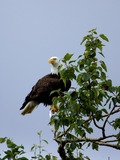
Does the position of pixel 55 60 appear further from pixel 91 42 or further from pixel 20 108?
pixel 91 42

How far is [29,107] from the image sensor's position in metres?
10.1

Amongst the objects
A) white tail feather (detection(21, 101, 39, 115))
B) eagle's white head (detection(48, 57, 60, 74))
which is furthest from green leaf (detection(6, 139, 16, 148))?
eagle's white head (detection(48, 57, 60, 74))

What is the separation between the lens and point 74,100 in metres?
4.91

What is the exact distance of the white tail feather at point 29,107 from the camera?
10022mm

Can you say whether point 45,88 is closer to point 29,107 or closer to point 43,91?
point 43,91

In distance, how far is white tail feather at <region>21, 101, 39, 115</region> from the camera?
32.9 ft

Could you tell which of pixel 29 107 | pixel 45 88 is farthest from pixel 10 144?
pixel 29 107

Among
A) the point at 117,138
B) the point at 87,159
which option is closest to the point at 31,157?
the point at 87,159

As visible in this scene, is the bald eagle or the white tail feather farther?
the white tail feather

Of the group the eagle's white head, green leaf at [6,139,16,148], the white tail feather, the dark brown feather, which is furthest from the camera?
the eagle's white head

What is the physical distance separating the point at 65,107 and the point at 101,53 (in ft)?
1.93

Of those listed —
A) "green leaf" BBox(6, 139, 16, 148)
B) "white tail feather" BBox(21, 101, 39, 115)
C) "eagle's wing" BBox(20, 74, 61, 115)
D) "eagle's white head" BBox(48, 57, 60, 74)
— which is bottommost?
"green leaf" BBox(6, 139, 16, 148)

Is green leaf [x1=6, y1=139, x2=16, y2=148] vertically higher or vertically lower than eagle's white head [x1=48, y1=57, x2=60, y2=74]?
lower

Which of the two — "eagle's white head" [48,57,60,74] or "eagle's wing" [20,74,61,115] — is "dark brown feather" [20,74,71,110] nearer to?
"eagle's wing" [20,74,61,115]
